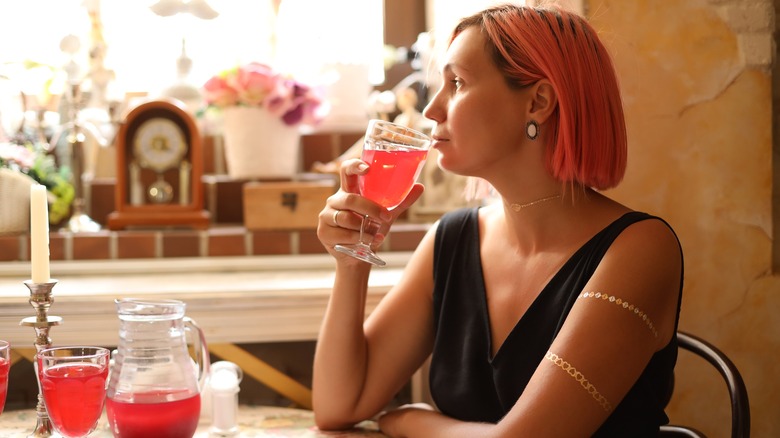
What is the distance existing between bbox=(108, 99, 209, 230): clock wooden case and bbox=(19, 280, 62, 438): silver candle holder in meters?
1.02

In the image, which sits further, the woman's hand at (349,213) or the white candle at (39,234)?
the woman's hand at (349,213)

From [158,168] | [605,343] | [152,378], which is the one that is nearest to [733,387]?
[605,343]

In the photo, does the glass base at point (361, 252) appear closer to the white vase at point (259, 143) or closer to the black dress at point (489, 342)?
the black dress at point (489, 342)

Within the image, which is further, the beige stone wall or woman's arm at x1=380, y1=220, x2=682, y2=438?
the beige stone wall

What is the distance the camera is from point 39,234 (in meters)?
1.31

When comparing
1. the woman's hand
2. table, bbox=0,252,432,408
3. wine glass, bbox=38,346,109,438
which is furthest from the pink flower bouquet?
wine glass, bbox=38,346,109,438

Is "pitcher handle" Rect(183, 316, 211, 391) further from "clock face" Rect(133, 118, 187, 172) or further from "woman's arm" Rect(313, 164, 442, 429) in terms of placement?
"clock face" Rect(133, 118, 187, 172)

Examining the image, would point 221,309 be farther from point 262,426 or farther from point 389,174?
point 389,174

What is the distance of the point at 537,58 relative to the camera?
1496 mm

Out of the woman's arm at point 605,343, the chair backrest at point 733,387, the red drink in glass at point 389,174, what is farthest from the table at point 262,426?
the chair backrest at point 733,387

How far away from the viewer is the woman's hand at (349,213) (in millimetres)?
1486

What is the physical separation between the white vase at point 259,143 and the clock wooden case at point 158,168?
11 cm

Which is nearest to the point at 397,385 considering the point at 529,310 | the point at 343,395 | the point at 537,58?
the point at 343,395

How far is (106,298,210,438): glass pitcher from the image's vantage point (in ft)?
4.16
